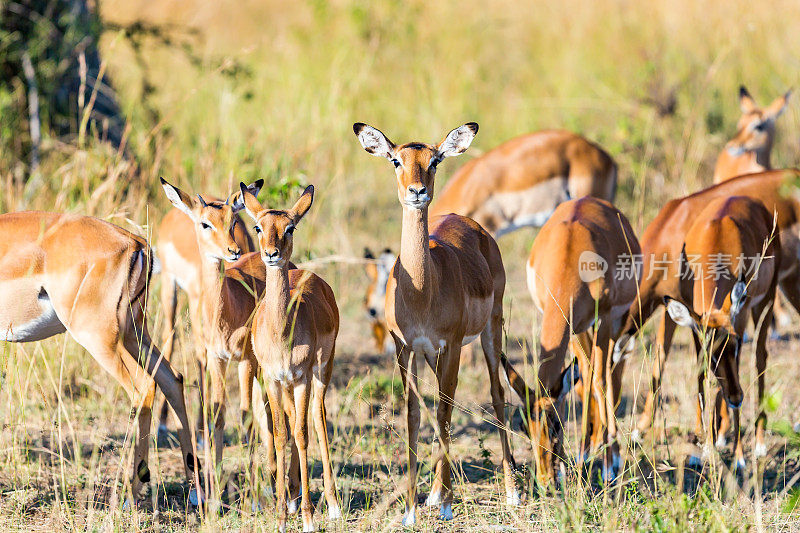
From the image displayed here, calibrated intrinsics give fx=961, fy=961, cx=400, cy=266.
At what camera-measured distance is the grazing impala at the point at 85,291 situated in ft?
14.9

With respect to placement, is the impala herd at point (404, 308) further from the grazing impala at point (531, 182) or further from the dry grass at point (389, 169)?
the grazing impala at point (531, 182)

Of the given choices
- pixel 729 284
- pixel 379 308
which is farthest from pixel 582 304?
pixel 379 308

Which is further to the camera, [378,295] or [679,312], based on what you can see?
[378,295]

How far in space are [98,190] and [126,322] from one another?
6.96 ft

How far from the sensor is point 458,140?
182 inches

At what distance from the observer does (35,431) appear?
5707 millimetres

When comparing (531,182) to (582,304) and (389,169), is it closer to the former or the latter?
(582,304)

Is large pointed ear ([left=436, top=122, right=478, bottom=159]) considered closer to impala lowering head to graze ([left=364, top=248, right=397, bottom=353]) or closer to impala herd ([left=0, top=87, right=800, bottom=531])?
impala herd ([left=0, top=87, right=800, bottom=531])

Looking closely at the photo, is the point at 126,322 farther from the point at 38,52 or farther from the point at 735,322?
the point at 38,52

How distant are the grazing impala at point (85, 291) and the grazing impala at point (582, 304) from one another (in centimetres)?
175

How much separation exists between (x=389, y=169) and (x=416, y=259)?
7292 mm

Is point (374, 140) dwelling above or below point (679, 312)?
above

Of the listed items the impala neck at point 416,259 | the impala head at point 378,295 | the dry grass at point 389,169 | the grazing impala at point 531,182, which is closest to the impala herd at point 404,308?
the impala neck at point 416,259

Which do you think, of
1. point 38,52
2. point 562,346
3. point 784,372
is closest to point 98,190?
point 38,52
